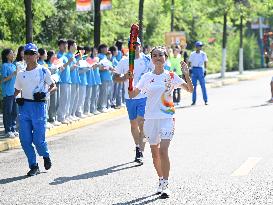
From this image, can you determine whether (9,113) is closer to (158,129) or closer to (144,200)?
(158,129)

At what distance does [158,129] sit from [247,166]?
224 centimetres

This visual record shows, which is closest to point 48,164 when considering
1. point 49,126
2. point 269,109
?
point 49,126

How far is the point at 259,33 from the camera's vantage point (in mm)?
62500

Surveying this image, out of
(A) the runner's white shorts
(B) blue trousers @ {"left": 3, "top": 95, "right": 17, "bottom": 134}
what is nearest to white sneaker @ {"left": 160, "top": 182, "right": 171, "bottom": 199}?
(A) the runner's white shorts

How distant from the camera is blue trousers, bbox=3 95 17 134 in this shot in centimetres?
1510

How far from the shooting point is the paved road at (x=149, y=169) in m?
9.24

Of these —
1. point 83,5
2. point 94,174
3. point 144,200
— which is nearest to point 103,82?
point 83,5

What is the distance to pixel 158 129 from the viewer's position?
9.55 metres

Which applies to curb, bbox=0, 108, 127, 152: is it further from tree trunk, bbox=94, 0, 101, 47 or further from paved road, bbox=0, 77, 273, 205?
tree trunk, bbox=94, 0, 101, 47

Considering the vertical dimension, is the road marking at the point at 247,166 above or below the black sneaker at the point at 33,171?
above

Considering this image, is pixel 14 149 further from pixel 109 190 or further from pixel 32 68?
pixel 109 190

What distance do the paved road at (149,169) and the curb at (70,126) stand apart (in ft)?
0.77

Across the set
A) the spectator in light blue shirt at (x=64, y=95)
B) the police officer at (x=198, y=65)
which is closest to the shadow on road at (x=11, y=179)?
the spectator in light blue shirt at (x=64, y=95)

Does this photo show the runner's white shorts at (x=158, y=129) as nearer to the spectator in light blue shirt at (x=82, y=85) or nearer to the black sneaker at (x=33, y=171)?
the black sneaker at (x=33, y=171)
